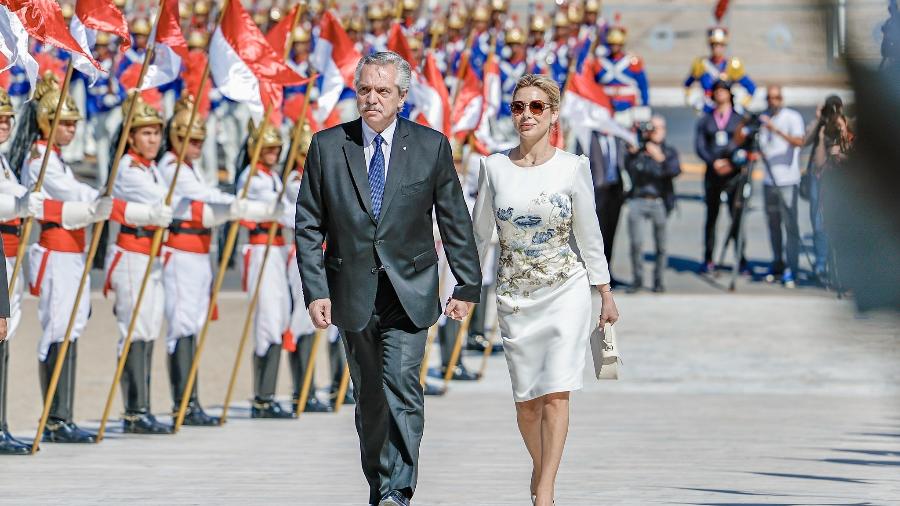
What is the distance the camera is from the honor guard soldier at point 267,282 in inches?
420

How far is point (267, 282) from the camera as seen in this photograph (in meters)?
10.8

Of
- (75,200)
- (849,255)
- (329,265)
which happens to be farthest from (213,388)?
(849,255)

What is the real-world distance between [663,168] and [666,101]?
14.7 m

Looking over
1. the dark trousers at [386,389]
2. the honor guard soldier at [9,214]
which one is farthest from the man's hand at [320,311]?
the honor guard soldier at [9,214]

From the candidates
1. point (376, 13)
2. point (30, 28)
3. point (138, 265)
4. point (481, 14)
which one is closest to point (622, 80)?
point (481, 14)

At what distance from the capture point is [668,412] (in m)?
10.9

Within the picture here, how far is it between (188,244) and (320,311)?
14.1 feet

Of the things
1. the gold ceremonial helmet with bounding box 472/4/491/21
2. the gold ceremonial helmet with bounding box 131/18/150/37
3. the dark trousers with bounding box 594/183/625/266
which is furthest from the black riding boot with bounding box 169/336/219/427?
the gold ceremonial helmet with bounding box 472/4/491/21

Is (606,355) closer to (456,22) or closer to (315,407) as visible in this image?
(315,407)

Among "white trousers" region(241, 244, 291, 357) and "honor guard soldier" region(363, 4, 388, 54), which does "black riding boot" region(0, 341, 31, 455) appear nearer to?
"white trousers" region(241, 244, 291, 357)

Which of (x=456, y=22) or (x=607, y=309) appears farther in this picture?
(x=456, y=22)

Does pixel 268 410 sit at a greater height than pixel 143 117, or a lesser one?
lesser

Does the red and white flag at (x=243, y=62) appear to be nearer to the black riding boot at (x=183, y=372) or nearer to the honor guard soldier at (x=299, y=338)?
the honor guard soldier at (x=299, y=338)

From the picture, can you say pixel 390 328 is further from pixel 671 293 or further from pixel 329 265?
pixel 671 293
